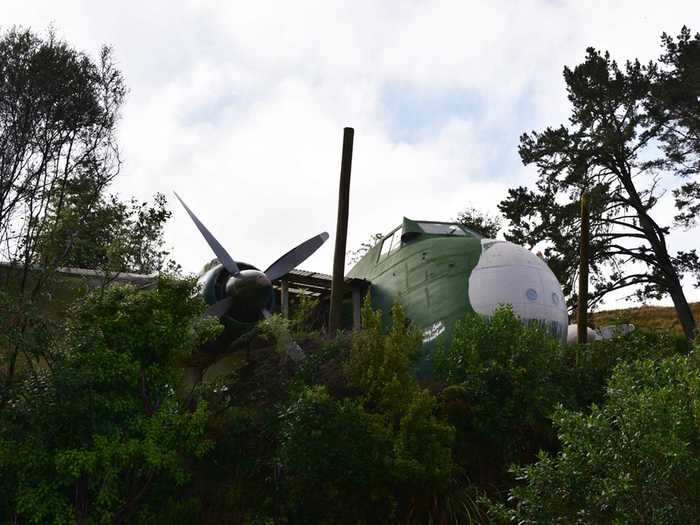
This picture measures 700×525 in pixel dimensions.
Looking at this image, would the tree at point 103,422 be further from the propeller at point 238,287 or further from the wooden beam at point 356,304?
the wooden beam at point 356,304

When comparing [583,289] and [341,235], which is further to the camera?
[583,289]

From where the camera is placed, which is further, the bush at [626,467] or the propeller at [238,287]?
the propeller at [238,287]

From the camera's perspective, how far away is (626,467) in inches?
285

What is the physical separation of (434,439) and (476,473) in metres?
1.63

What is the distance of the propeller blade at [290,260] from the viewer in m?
16.7

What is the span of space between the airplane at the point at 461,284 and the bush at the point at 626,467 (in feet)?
22.5

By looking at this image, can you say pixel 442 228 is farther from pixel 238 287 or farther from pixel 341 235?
pixel 238 287

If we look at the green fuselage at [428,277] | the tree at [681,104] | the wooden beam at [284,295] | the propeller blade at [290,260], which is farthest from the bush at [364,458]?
the tree at [681,104]

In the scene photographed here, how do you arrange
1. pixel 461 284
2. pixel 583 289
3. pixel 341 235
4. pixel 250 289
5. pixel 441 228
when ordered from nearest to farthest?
pixel 250 289
pixel 461 284
pixel 341 235
pixel 583 289
pixel 441 228

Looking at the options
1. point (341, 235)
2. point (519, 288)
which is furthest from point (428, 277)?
point (519, 288)

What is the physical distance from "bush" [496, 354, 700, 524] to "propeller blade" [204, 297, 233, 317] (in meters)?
8.40

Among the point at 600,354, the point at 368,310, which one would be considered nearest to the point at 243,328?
the point at 368,310

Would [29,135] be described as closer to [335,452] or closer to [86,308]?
[86,308]

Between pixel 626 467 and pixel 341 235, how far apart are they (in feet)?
32.8
